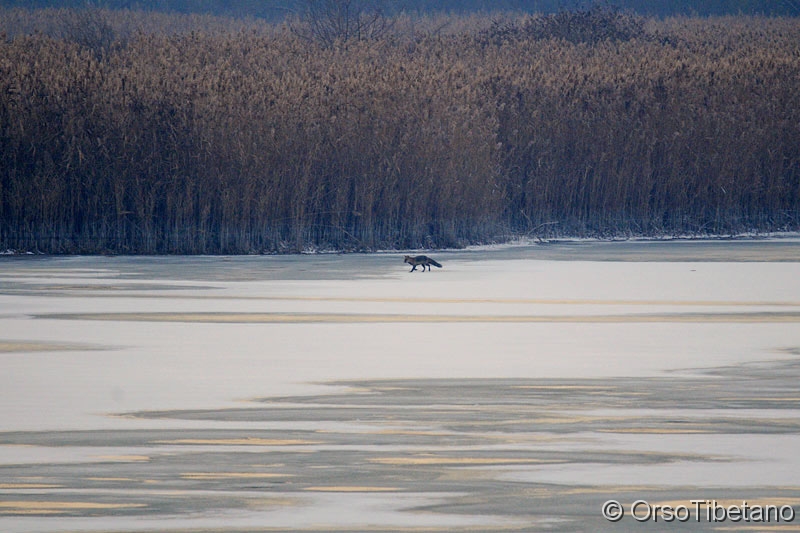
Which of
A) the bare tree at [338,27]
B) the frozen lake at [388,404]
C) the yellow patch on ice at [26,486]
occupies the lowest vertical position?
the frozen lake at [388,404]

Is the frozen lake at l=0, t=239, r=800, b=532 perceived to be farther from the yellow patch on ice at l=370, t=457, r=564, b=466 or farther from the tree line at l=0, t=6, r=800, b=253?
the tree line at l=0, t=6, r=800, b=253

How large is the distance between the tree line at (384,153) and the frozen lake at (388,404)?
4.15 meters

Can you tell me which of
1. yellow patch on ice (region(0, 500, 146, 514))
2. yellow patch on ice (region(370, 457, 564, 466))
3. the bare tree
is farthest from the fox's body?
the bare tree

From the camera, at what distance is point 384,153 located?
673 inches

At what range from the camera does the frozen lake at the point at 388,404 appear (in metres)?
4.73

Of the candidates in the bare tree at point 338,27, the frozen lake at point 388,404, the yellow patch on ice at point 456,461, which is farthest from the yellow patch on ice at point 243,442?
the bare tree at point 338,27

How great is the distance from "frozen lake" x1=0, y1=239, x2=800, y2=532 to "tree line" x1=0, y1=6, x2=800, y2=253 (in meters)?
4.15

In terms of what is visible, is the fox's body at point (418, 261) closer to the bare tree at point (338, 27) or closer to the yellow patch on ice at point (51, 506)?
the yellow patch on ice at point (51, 506)

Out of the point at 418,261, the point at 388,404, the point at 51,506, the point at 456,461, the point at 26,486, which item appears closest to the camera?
the point at 51,506

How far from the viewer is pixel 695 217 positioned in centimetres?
1942

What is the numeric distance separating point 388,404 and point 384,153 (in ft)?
35.4

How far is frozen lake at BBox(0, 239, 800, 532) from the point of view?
4.73 metres

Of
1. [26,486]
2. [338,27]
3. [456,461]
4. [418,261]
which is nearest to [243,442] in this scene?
[456,461]

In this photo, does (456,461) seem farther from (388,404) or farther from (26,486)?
(26,486)
